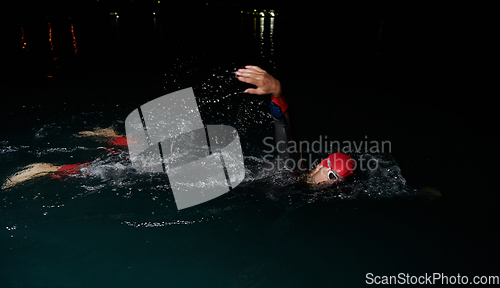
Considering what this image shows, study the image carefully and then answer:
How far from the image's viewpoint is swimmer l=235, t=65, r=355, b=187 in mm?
4031

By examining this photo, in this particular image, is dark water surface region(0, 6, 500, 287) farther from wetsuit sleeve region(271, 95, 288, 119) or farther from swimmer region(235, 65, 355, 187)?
wetsuit sleeve region(271, 95, 288, 119)

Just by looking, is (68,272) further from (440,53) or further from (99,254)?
(440,53)

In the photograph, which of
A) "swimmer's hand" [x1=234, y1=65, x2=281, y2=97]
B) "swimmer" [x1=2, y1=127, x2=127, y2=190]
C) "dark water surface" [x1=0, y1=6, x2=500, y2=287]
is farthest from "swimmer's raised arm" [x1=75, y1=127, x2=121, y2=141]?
"swimmer's hand" [x1=234, y1=65, x2=281, y2=97]

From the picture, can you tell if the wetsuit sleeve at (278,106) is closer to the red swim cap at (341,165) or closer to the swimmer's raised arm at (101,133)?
the red swim cap at (341,165)

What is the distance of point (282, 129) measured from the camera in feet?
15.0

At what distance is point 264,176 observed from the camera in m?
5.77

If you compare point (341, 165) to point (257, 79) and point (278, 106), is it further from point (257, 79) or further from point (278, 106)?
point (257, 79)

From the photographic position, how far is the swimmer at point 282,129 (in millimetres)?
4031

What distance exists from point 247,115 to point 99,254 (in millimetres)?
7451

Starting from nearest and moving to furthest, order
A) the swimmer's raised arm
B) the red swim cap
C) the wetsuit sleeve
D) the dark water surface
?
the dark water surface → the wetsuit sleeve → the red swim cap → the swimmer's raised arm

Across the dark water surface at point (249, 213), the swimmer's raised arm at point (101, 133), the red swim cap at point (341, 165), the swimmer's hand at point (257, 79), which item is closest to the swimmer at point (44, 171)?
the dark water surface at point (249, 213)

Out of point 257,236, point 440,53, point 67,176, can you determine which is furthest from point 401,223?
point 440,53

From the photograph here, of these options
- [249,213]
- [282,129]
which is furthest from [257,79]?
[249,213]

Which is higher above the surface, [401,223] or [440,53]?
[440,53]
